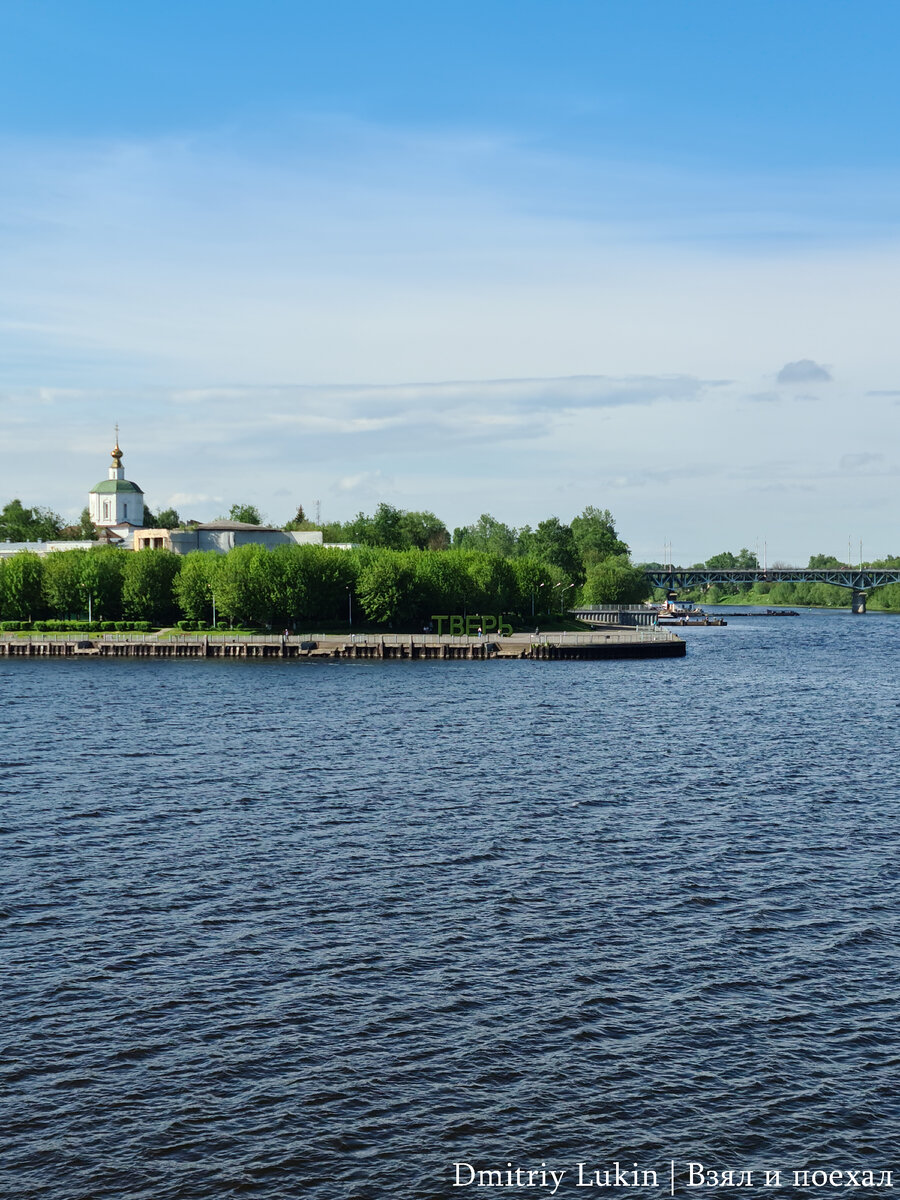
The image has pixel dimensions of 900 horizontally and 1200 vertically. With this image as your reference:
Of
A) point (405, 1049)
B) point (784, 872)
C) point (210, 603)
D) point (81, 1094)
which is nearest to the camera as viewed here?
point (81, 1094)

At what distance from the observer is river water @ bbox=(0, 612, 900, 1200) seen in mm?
20172

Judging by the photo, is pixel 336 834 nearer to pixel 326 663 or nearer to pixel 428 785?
pixel 428 785

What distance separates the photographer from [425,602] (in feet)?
514

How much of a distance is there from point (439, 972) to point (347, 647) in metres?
109

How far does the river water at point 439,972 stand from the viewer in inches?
794

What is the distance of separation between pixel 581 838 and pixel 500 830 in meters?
2.93

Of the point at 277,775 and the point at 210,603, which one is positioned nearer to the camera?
the point at 277,775

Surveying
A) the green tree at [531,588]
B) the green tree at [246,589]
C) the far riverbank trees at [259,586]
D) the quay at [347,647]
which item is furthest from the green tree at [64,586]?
the green tree at [531,588]

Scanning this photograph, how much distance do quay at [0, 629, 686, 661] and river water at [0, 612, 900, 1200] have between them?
253 ft

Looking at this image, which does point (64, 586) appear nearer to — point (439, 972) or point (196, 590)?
point (196, 590)

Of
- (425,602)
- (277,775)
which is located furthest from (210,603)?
(277,775)

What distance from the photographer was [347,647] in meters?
136

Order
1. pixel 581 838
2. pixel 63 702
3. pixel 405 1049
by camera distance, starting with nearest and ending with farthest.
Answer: pixel 405 1049
pixel 581 838
pixel 63 702

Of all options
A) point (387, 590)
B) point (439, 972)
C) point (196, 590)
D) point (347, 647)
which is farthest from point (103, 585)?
point (439, 972)
